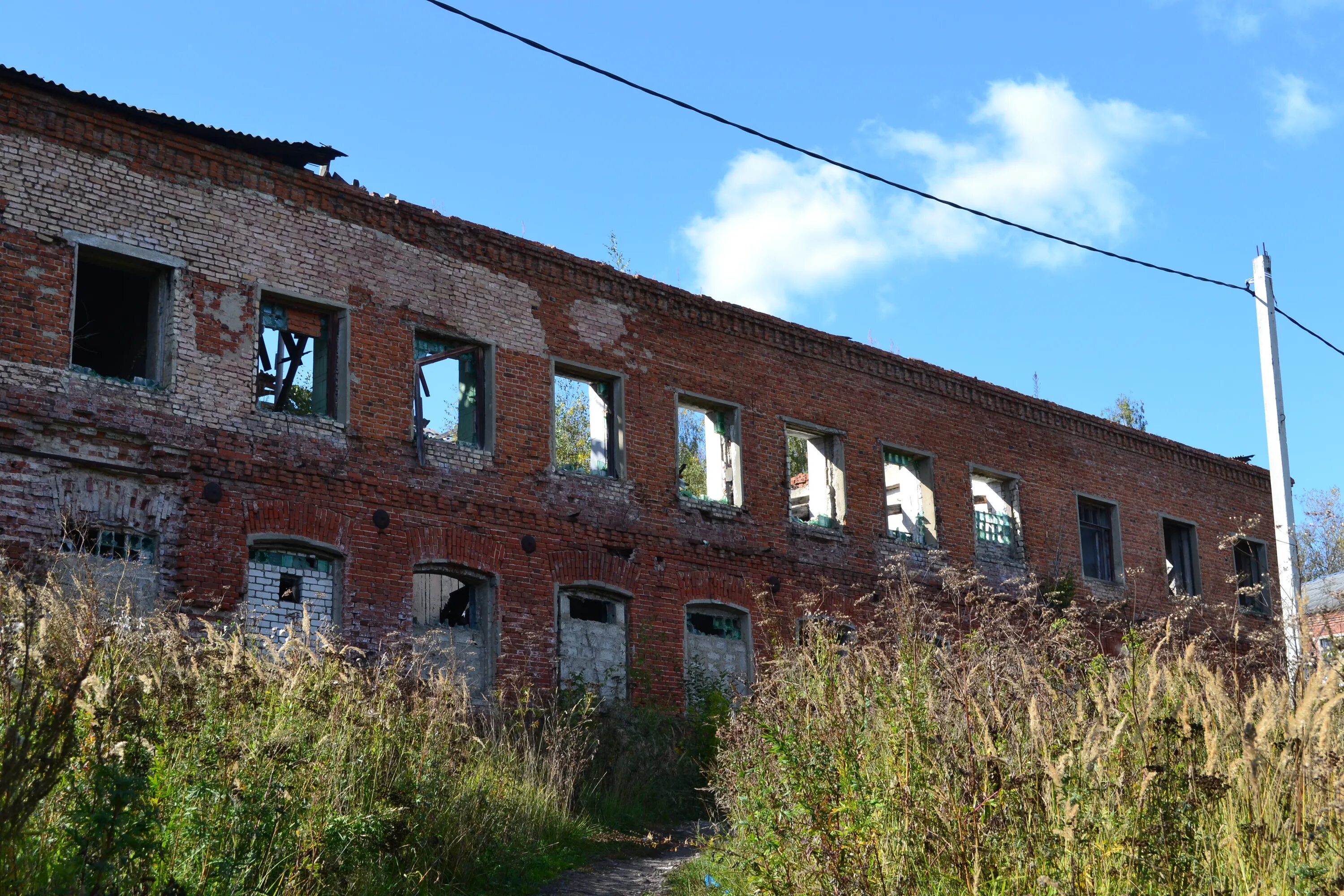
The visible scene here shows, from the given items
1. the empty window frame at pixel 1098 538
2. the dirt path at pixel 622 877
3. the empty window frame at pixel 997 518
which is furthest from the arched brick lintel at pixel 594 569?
the empty window frame at pixel 1098 538

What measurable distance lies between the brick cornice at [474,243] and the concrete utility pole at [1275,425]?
5.14 metres

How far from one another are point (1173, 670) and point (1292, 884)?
7.05 ft

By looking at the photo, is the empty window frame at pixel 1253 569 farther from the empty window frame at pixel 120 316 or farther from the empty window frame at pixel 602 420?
the empty window frame at pixel 120 316

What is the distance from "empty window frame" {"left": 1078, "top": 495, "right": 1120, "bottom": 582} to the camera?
2383 cm

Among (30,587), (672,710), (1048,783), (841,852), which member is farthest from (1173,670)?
(672,710)

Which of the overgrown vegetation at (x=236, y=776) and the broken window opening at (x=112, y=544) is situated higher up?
the broken window opening at (x=112, y=544)

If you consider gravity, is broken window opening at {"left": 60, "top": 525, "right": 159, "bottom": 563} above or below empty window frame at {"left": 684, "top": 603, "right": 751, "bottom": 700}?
above

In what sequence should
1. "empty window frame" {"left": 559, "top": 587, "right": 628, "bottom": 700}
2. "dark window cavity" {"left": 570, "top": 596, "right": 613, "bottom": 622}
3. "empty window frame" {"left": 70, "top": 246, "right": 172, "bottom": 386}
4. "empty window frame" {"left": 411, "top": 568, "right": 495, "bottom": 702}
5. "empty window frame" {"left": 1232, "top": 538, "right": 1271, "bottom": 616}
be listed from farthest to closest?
"empty window frame" {"left": 1232, "top": 538, "right": 1271, "bottom": 616} → "dark window cavity" {"left": 570, "top": 596, "right": 613, "bottom": 622} → "empty window frame" {"left": 559, "top": 587, "right": 628, "bottom": 700} → "empty window frame" {"left": 411, "top": 568, "right": 495, "bottom": 702} → "empty window frame" {"left": 70, "top": 246, "right": 172, "bottom": 386}

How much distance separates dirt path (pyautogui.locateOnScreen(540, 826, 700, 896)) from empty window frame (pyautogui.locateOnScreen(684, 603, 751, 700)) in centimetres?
589

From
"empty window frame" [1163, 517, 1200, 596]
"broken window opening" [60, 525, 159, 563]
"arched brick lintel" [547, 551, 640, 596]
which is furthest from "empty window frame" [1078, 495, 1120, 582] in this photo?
"broken window opening" [60, 525, 159, 563]

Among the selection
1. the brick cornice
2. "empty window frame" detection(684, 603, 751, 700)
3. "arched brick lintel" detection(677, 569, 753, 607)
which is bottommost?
"empty window frame" detection(684, 603, 751, 700)

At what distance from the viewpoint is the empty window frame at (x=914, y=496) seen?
2103cm

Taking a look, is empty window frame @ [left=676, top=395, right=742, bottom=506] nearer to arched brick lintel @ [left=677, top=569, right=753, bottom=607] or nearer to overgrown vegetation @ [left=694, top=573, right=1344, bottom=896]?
arched brick lintel @ [left=677, top=569, right=753, bottom=607]

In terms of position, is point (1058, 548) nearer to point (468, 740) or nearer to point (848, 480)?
point (848, 480)
